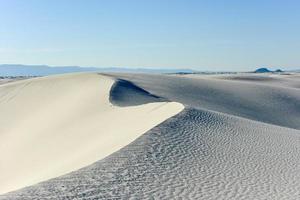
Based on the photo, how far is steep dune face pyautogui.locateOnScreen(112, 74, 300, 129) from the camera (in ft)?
82.4

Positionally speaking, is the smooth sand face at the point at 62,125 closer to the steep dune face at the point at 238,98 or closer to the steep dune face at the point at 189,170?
the steep dune face at the point at 189,170

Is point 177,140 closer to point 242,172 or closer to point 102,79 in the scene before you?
point 242,172

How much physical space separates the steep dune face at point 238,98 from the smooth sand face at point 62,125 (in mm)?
4223

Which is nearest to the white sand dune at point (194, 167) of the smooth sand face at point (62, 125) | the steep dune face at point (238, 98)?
the smooth sand face at point (62, 125)

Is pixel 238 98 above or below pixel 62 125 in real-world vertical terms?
above

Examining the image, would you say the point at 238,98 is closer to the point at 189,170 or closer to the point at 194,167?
the point at 194,167

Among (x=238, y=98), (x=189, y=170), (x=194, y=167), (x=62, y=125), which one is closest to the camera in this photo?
(x=189, y=170)

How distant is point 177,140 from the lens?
11375 millimetres

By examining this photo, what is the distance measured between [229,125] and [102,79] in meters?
16.2

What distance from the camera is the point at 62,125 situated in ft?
67.0

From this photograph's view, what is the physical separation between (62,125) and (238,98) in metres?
13.7

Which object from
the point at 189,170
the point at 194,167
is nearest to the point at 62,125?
the point at 194,167

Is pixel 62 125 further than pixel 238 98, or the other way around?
pixel 238 98

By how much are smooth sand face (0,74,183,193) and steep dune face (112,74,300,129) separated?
13.9ft
